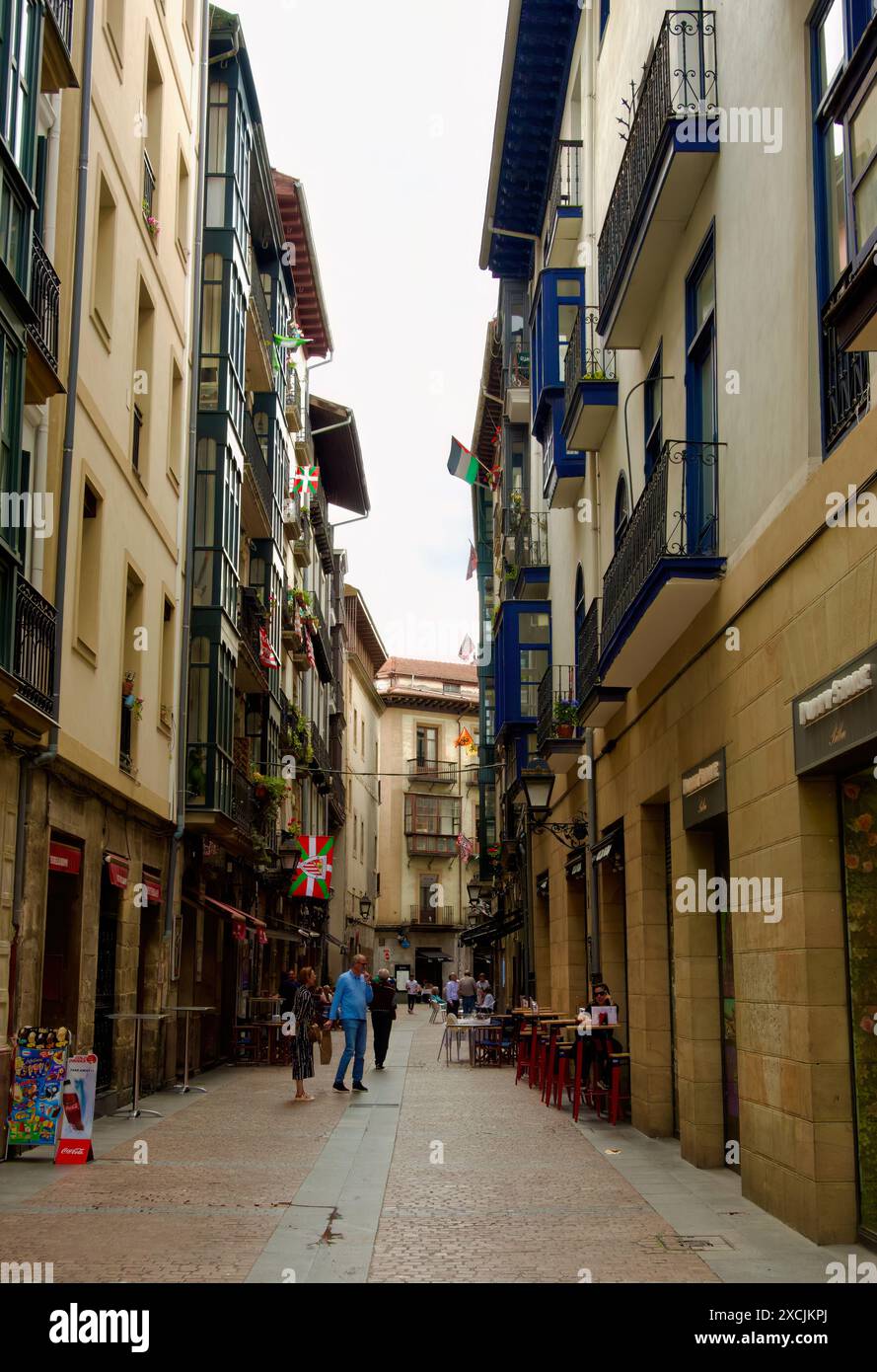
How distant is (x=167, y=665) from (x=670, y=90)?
12.1 metres

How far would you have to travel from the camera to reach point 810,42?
9.08 metres

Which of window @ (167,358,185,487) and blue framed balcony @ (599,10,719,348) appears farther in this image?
window @ (167,358,185,487)

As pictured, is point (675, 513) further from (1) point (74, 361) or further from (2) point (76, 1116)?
(2) point (76, 1116)

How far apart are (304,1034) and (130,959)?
2431 mm

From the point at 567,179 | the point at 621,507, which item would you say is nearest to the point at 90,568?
the point at 621,507

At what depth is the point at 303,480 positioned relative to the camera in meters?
39.5

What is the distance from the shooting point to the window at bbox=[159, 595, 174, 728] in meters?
21.2

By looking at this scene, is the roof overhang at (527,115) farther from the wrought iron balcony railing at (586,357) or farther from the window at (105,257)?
the window at (105,257)

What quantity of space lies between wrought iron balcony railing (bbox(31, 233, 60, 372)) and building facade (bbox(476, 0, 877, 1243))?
536cm

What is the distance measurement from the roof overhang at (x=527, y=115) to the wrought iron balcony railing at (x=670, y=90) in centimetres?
933

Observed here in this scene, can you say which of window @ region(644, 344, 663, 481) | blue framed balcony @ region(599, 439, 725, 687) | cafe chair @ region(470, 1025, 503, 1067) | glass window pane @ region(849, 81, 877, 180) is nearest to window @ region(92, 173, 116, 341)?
window @ region(644, 344, 663, 481)

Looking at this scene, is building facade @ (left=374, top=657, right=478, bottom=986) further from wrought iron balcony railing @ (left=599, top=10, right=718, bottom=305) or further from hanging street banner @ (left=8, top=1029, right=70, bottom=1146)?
hanging street banner @ (left=8, top=1029, right=70, bottom=1146)

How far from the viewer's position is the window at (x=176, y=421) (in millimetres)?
21906

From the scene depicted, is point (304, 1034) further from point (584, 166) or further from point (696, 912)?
point (584, 166)
